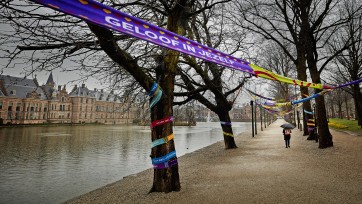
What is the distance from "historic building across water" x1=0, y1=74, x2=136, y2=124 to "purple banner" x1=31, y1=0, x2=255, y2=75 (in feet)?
156

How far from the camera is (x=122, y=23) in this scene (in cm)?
306

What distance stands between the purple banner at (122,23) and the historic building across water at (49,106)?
47.5 meters

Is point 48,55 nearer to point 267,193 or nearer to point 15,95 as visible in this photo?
point 267,193

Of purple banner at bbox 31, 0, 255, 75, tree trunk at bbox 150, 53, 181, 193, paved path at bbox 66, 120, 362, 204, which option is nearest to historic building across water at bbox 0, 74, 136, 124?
paved path at bbox 66, 120, 362, 204

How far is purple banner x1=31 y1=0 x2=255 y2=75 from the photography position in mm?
2560

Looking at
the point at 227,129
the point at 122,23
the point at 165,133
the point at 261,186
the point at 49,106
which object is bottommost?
the point at 261,186

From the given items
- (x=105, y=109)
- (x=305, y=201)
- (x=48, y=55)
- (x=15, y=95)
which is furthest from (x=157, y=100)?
(x=105, y=109)

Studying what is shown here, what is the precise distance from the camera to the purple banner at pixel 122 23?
2560 mm

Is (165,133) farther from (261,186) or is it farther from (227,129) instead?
(227,129)

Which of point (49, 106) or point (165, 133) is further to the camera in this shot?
point (49, 106)

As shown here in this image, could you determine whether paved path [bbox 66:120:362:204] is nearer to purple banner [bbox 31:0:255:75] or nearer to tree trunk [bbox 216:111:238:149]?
purple banner [bbox 31:0:255:75]

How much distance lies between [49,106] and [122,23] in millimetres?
78238

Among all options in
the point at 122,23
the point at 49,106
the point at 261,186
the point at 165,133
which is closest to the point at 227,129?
the point at 261,186

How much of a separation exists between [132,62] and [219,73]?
7.46 m
